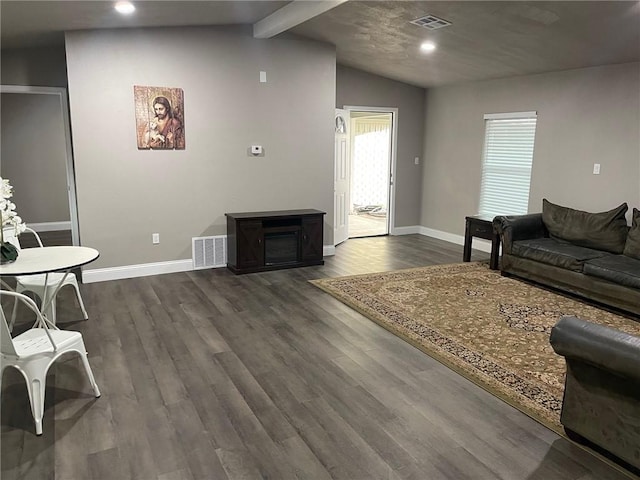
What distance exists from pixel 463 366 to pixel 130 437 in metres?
2.11

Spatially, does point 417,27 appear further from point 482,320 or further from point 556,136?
point 482,320

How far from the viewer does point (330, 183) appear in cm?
646

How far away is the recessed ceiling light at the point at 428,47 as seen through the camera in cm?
536

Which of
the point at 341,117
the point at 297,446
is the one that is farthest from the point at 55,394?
the point at 341,117

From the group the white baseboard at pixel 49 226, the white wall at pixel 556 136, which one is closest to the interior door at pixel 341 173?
the white wall at pixel 556 136

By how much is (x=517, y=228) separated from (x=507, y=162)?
162cm

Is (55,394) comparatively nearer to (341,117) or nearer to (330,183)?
(330,183)

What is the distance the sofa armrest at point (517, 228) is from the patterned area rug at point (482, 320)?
1.47ft

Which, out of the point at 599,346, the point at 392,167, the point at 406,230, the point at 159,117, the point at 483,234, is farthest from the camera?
the point at 406,230

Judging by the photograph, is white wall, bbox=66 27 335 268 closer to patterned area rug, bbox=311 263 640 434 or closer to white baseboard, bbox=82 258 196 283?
white baseboard, bbox=82 258 196 283

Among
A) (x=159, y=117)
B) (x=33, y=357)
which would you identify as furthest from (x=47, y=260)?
(x=159, y=117)

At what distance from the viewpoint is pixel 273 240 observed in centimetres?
575

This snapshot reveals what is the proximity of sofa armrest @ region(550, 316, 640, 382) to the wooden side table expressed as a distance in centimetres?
342

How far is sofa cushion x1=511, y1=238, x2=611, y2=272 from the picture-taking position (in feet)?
15.4
